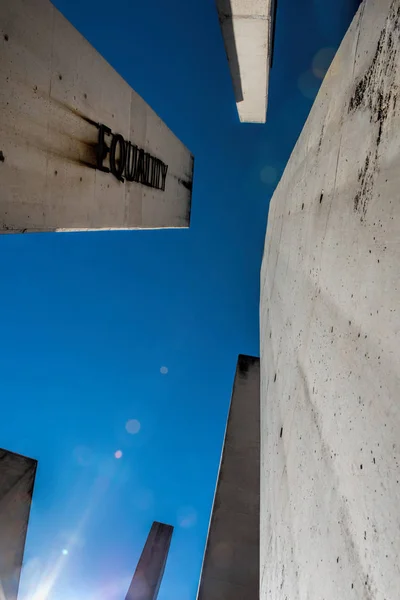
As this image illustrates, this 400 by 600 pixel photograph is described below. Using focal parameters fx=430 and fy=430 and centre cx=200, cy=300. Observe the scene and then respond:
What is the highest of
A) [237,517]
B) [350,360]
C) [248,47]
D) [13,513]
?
[248,47]

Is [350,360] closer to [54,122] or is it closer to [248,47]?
[54,122]

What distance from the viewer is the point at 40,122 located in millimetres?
3988

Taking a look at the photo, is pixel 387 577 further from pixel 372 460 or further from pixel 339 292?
pixel 339 292

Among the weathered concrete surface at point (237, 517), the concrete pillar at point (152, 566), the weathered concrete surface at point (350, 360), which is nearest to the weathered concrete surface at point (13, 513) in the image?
the weathered concrete surface at point (237, 517)

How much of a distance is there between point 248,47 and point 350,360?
12.7m

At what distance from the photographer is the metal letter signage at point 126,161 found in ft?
17.9

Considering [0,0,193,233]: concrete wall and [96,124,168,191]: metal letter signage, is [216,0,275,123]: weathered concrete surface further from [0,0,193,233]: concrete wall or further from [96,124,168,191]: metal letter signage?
[0,0,193,233]: concrete wall

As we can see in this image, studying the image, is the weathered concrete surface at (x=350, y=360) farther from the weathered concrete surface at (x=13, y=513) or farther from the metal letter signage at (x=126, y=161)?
the weathered concrete surface at (x=13, y=513)

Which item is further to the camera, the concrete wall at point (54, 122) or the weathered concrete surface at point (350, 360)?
the concrete wall at point (54, 122)

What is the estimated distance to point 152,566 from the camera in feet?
39.2

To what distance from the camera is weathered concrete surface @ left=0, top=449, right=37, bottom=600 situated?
301 inches

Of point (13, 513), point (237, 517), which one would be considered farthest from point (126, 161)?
point (237, 517)

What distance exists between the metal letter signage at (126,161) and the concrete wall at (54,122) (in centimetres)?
11

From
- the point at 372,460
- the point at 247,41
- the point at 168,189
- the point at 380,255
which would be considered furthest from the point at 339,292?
the point at 247,41
